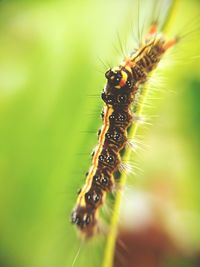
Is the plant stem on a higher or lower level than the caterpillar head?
lower

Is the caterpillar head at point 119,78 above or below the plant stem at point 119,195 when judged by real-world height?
above

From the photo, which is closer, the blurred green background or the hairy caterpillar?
the hairy caterpillar

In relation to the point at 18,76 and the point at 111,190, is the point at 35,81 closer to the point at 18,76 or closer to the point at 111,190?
the point at 18,76

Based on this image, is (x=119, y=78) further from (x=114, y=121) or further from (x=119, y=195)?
(x=119, y=195)

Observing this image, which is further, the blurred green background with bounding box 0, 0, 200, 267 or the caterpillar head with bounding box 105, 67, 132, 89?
the blurred green background with bounding box 0, 0, 200, 267

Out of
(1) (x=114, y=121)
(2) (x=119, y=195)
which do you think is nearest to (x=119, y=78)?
(1) (x=114, y=121)

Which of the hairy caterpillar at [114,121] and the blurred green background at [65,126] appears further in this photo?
the blurred green background at [65,126]
